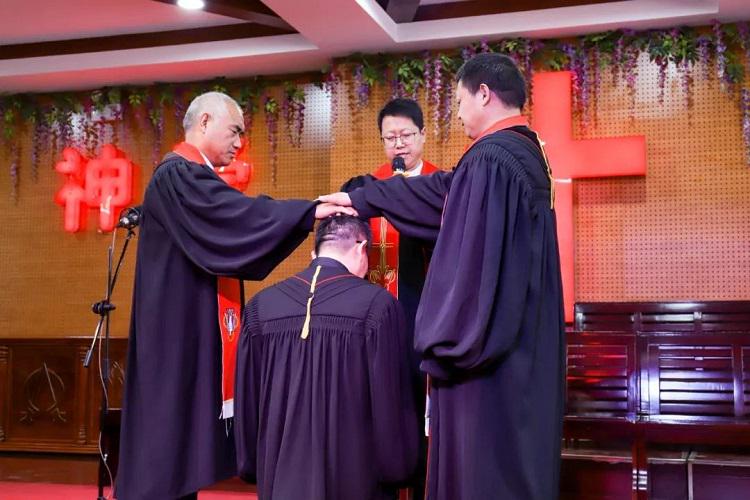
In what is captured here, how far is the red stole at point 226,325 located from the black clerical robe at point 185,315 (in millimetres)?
29

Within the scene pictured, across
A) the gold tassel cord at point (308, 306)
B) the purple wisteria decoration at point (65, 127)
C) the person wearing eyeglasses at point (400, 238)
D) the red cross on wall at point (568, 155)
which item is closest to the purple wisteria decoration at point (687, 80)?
the red cross on wall at point (568, 155)

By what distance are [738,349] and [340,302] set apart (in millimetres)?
3327

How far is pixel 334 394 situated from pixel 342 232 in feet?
1.99

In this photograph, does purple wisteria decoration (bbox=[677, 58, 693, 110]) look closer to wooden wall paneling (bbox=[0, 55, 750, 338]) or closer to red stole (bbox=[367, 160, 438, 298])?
wooden wall paneling (bbox=[0, 55, 750, 338])

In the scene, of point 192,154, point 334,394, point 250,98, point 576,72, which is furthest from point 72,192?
point 334,394

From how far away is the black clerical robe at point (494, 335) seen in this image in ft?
8.70

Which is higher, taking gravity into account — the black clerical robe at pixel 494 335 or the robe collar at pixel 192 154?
the robe collar at pixel 192 154

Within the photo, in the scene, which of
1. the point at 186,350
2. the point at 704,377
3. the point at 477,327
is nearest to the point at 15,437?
the point at 186,350

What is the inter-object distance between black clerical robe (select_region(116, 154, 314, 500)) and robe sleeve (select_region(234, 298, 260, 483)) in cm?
28

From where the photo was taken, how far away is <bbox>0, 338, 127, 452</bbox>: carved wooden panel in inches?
314

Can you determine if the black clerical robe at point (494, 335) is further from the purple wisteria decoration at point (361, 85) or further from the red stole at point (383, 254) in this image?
the purple wisteria decoration at point (361, 85)

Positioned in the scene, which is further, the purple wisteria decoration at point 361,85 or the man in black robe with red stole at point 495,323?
the purple wisteria decoration at point 361,85

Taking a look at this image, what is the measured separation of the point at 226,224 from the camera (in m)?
3.41

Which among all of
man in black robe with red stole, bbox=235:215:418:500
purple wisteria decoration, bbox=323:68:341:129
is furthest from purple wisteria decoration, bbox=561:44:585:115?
man in black robe with red stole, bbox=235:215:418:500
